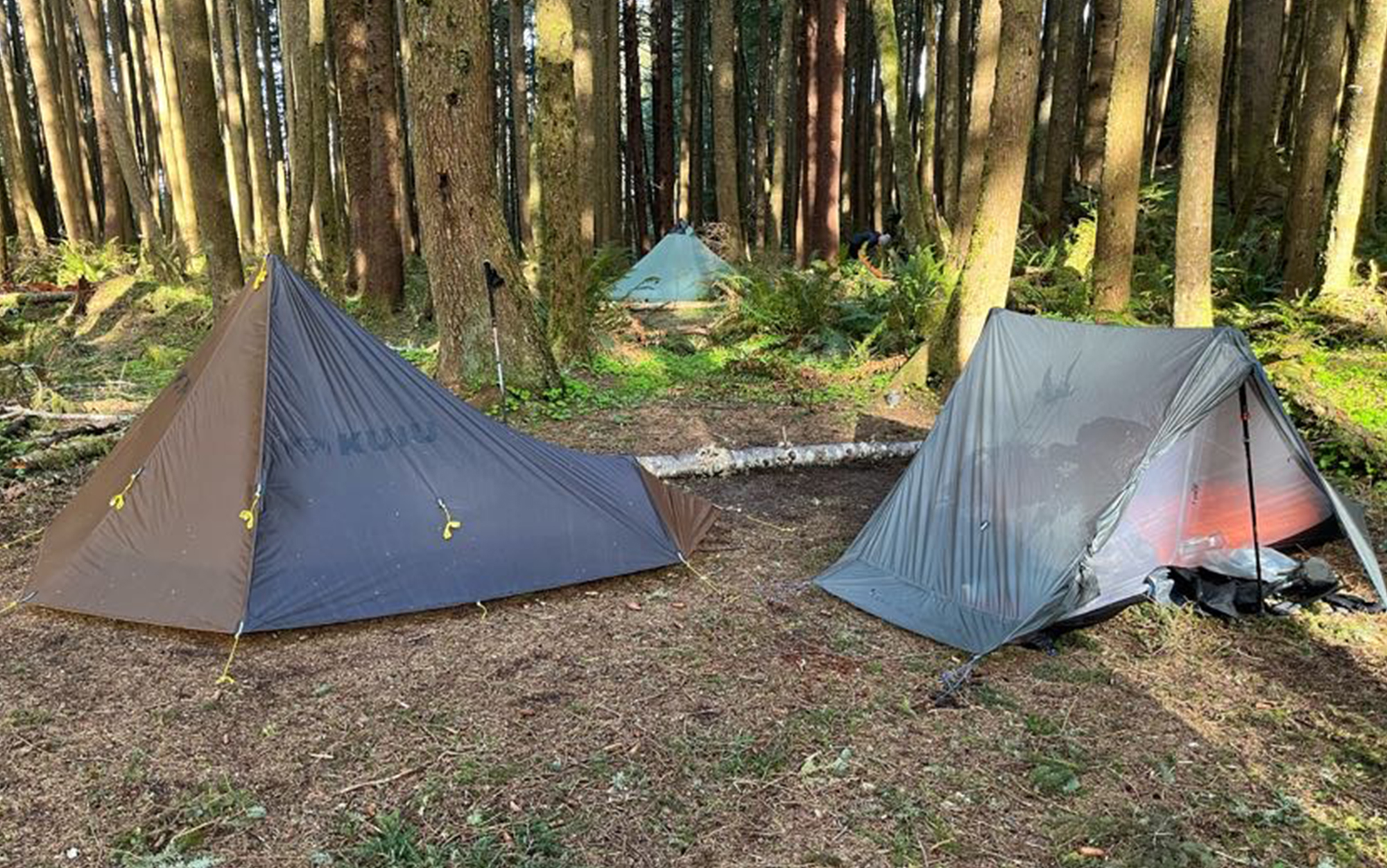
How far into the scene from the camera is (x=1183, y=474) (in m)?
5.00

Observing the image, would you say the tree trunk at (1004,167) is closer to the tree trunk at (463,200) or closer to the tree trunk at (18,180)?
the tree trunk at (463,200)

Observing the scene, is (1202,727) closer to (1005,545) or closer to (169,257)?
Result: (1005,545)

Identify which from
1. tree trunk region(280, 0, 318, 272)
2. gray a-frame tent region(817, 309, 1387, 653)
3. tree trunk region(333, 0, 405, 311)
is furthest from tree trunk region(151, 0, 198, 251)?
gray a-frame tent region(817, 309, 1387, 653)

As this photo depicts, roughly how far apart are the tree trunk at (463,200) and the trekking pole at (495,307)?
57 mm

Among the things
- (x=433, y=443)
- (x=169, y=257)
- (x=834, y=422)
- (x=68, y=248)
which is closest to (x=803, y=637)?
(x=433, y=443)

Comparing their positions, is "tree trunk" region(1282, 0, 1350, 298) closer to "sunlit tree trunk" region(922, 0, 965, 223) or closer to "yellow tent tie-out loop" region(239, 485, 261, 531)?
"sunlit tree trunk" region(922, 0, 965, 223)

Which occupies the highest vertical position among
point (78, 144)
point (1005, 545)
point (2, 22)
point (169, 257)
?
point (2, 22)

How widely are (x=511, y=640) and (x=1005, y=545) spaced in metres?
2.56

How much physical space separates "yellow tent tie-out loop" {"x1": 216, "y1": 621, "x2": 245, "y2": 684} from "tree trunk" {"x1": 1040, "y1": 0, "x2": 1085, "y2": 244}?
12931 millimetres

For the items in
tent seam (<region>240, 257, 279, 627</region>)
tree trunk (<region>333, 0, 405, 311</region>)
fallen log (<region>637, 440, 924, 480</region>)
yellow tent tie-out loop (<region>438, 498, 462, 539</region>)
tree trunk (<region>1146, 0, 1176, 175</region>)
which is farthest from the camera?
tree trunk (<region>1146, 0, 1176, 175</region>)

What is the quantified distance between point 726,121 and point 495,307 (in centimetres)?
892

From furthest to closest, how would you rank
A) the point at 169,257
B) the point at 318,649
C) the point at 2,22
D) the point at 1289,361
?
1. the point at 2,22
2. the point at 169,257
3. the point at 1289,361
4. the point at 318,649

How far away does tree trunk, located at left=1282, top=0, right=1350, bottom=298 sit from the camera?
28.2 ft

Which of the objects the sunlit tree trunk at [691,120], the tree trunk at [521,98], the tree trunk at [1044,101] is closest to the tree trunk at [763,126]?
the sunlit tree trunk at [691,120]
